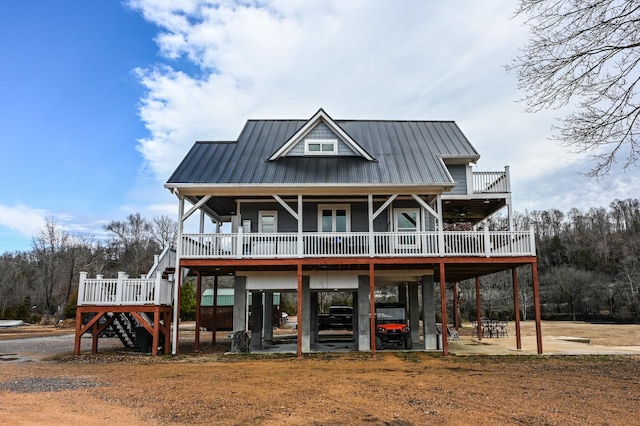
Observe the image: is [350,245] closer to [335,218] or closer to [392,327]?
[335,218]

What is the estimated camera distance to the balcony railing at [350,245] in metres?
18.7

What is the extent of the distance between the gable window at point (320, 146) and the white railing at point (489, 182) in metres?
6.44

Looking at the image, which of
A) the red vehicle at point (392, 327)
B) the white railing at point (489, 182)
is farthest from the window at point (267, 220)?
the white railing at point (489, 182)

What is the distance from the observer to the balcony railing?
61.5 ft

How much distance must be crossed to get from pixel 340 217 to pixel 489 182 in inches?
269

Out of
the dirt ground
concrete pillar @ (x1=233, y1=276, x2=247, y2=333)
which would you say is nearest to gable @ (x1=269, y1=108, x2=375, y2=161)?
concrete pillar @ (x1=233, y1=276, x2=247, y2=333)

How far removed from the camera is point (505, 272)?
59.9 m

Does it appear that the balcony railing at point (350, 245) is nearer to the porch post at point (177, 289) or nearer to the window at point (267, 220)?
the porch post at point (177, 289)

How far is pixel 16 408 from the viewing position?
9.17 meters

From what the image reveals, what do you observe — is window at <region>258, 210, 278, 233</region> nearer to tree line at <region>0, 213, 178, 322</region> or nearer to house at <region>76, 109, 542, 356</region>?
house at <region>76, 109, 542, 356</region>

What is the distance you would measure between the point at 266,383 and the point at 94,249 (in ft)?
222

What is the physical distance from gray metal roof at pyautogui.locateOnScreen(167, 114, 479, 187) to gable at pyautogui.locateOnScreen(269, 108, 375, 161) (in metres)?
0.24

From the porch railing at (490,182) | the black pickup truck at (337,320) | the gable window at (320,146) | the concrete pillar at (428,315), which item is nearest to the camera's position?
the concrete pillar at (428,315)

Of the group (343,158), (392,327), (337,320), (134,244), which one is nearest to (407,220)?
(343,158)
